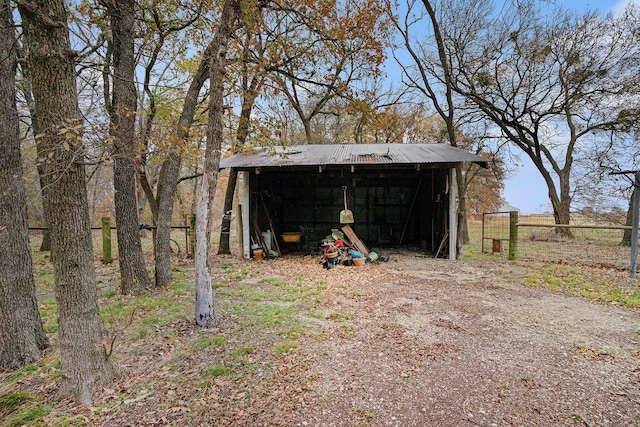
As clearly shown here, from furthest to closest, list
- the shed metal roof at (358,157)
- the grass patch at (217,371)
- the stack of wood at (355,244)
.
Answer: the stack of wood at (355,244)
the shed metal roof at (358,157)
the grass patch at (217,371)

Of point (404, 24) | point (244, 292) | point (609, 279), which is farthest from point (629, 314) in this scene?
point (404, 24)

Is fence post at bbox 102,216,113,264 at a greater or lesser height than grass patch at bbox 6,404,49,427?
greater

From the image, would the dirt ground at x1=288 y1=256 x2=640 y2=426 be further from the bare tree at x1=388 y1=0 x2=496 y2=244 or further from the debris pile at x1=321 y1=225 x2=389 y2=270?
the bare tree at x1=388 y1=0 x2=496 y2=244

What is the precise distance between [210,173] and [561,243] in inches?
364

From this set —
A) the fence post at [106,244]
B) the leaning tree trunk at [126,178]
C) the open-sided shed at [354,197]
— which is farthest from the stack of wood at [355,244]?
the fence post at [106,244]

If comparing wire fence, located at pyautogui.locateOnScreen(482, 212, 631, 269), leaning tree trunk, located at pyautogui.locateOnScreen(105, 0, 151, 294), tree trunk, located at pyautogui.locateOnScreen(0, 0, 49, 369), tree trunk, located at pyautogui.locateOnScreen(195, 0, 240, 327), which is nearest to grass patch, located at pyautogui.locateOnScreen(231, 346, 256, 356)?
tree trunk, located at pyautogui.locateOnScreen(195, 0, 240, 327)

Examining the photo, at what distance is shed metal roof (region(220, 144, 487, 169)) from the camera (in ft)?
23.4

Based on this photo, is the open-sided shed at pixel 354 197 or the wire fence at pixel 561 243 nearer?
the wire fence at pixel 561 243

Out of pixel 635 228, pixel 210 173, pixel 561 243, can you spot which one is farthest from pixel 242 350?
pixel 561 243

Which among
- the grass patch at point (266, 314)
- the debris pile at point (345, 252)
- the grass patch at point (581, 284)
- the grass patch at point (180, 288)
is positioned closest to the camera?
the grass patch at point (266, 314)

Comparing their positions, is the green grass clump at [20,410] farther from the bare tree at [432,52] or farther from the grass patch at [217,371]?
the bare tree at [432,52]

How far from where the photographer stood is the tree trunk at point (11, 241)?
256cm

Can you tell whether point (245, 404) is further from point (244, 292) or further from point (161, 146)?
point (161, 146)

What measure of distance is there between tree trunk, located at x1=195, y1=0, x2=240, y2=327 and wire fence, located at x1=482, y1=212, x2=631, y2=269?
711cm
